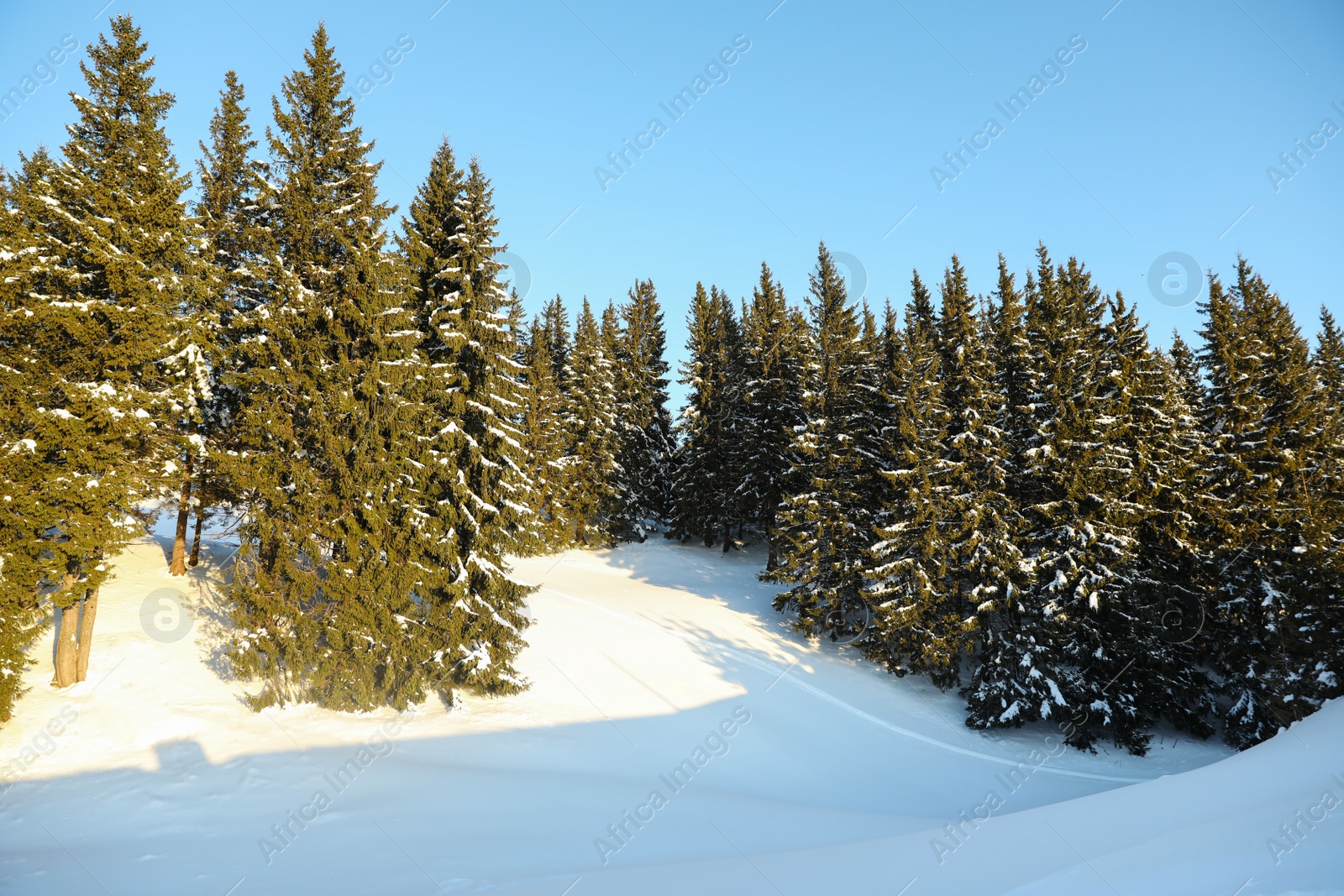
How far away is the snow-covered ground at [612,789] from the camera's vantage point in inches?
258

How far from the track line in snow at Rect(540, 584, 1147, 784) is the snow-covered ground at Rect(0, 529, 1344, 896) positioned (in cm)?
12

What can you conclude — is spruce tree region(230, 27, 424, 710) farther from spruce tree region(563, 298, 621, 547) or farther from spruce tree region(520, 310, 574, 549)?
spruce tree region(563, 298, 621, 547)

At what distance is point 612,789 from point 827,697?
9.81 m

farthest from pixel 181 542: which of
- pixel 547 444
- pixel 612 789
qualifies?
pixel 547 444

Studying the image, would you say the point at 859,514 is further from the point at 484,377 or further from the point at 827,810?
the point at 484,377

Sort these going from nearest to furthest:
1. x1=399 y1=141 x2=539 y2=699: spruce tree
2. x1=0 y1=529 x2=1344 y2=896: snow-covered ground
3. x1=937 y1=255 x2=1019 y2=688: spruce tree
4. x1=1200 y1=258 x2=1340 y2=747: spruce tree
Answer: x1=0 y1=529 x2=1344 y2=896: snow-covered ground
x1=399 y1=141 x2=539 y2=699: spruce tree
x1=1200 y1=258 x2=1340 y2=747: spruce tree
x1=937 y1=255 x2=1019 y2=688: spruce tree

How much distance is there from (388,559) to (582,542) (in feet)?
72.0

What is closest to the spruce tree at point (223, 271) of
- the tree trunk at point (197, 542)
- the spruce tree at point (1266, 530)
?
the tree trunk at point (197, 542)

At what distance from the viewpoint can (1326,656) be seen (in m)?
16.5

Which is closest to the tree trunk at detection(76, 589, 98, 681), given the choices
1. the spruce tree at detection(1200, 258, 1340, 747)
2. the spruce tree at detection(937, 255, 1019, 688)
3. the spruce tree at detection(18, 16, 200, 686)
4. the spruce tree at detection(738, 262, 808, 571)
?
the spruce tree at detection(18, 16, 200, 686)

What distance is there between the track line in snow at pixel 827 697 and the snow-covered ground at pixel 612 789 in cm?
12

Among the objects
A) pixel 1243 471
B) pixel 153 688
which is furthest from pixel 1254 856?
pixel 1243 471

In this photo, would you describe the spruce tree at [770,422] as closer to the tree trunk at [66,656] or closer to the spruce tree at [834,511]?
the spruce tree at [834,511]

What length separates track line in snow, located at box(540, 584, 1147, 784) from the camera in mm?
17062
